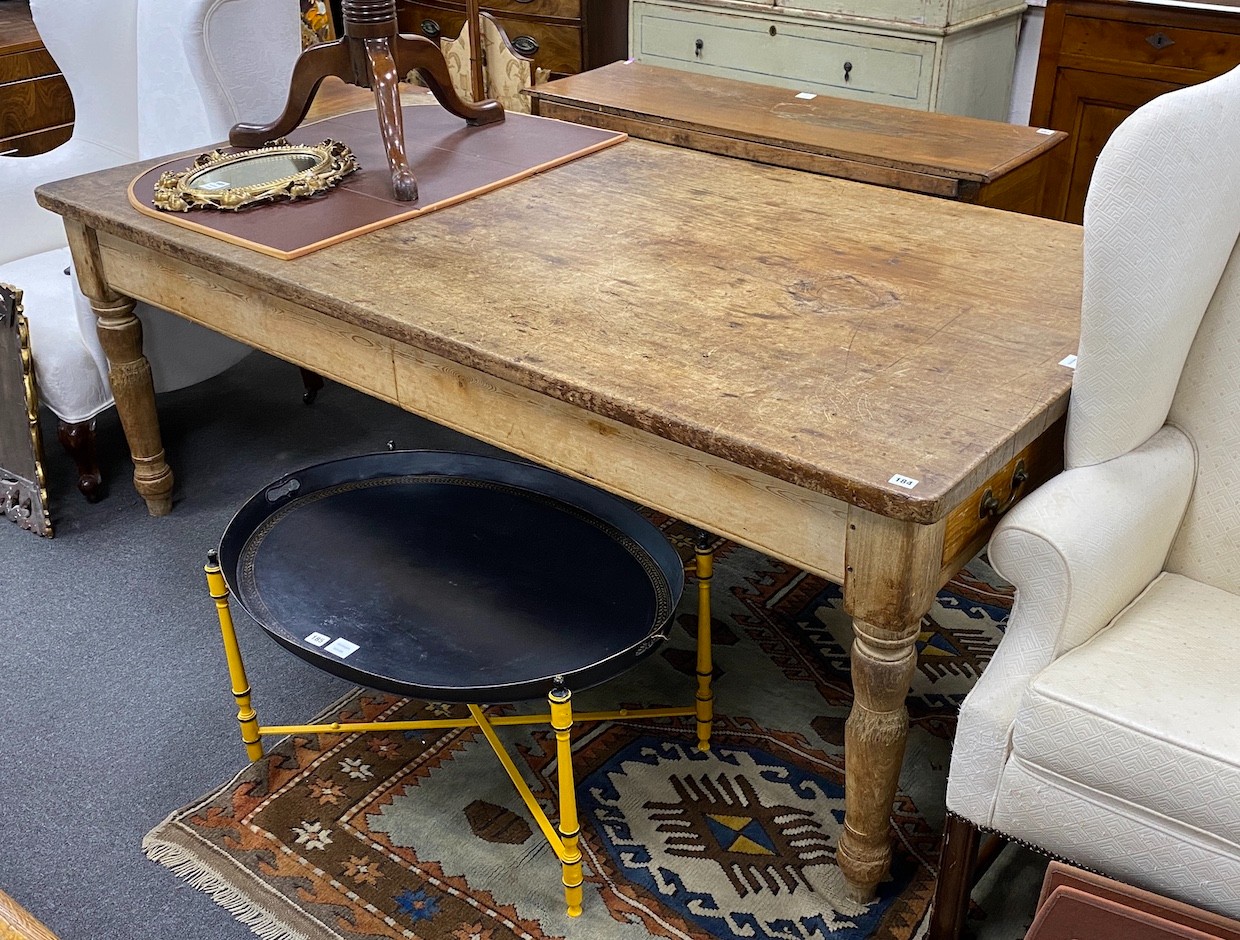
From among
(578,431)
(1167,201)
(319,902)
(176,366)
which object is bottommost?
(319,902)

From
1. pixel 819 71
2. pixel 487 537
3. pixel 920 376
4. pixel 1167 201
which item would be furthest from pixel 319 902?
pixel 819 71

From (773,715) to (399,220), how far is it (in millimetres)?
964

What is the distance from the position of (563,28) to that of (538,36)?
0.11 metres

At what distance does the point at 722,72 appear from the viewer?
3535 millimetres

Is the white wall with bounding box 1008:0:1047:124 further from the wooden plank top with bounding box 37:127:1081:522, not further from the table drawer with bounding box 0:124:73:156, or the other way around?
the table drawer with bounding box 0:124:73:156

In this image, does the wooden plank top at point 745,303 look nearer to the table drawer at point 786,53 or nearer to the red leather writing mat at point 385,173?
the red leather writing mat at point 385,173

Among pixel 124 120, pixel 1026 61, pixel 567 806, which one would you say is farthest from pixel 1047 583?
pixel 1026 61

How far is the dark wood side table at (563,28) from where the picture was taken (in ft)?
12.4

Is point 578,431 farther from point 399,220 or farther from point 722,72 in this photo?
point 722,72

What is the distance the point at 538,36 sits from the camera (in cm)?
388

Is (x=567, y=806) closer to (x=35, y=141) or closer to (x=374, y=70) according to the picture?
(x=374, y=70)

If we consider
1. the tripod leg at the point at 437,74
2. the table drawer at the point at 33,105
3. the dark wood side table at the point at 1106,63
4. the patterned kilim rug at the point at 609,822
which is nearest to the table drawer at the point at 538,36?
the table drawer at the point at 33,105

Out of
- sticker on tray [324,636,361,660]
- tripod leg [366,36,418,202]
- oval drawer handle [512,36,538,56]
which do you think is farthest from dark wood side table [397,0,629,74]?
sticker on tray [324,636,361,660]

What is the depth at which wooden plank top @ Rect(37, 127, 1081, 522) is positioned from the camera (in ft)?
4.26
